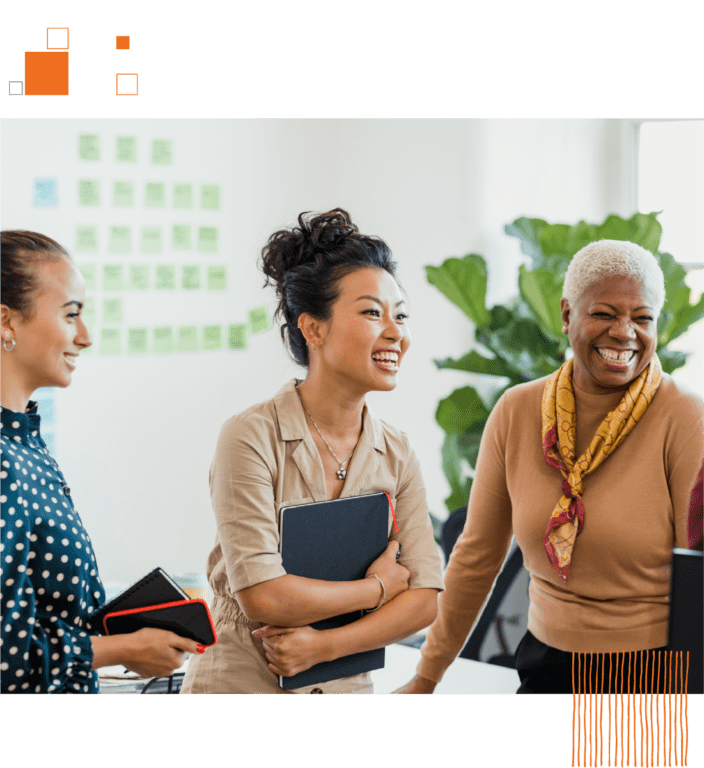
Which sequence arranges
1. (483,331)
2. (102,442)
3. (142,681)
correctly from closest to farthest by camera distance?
1. (142,681)
2. (102,442)
3. (483,331)

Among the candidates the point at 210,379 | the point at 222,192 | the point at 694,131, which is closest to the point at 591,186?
the point at 694,131

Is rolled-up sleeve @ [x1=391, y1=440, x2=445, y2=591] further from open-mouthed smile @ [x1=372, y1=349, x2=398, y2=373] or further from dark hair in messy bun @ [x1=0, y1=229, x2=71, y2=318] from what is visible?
dark hair in messy bun @ [x1=0, y1=229, x2=71, y2=318]

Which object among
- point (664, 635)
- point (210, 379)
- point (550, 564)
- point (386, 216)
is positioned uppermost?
point (386, 216)

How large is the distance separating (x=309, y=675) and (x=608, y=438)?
0.66 m

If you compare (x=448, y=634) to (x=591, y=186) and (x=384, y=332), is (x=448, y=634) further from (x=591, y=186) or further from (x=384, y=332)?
(x=591, y=186)

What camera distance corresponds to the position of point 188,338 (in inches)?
67.4

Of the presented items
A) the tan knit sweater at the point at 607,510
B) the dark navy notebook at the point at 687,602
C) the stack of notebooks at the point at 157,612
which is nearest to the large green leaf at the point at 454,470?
the tan knit sweater at the point at 607,510

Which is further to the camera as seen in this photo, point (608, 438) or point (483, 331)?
point (483, 331)

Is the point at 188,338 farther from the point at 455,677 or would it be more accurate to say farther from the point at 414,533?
the point at 455,677

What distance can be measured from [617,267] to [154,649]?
987mm

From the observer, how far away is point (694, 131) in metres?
2.39

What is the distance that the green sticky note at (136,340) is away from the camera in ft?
5.60

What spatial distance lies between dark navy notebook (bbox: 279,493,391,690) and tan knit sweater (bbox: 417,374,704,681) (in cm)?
28
